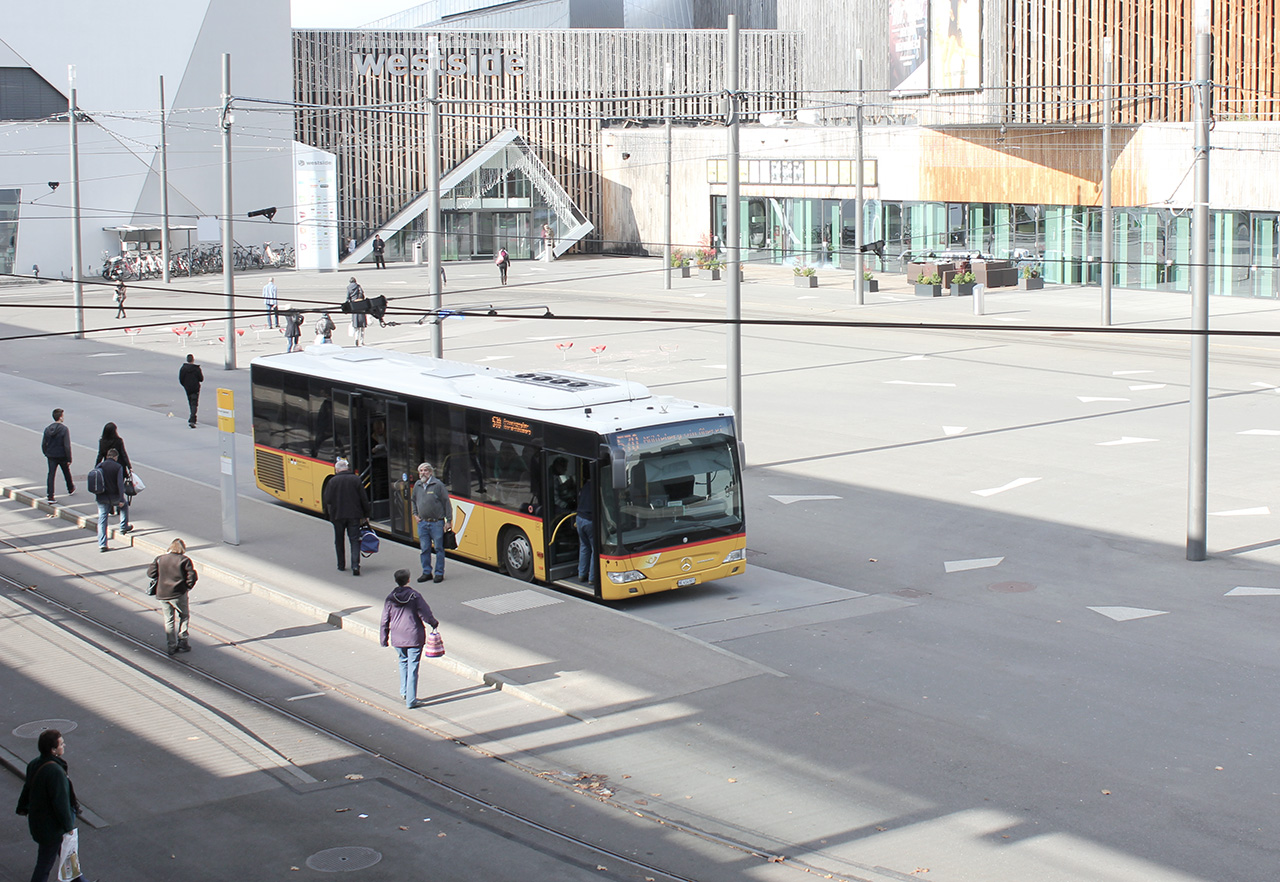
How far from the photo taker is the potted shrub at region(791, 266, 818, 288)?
172 ft

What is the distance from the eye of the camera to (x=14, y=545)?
65.2 ft

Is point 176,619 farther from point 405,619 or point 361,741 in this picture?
point 361,741

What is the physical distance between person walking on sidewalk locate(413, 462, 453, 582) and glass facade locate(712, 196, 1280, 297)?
81.3 feet

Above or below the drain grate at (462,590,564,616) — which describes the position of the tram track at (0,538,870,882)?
below

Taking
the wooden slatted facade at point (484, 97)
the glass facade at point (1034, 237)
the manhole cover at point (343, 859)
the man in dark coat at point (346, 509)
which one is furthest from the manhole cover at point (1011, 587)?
the wooden slatted facade at point (484, 97)

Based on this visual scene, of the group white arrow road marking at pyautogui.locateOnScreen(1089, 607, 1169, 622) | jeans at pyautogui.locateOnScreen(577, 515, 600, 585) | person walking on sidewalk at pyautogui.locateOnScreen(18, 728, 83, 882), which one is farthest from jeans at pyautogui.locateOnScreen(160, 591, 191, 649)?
white arrow road marking at pyautogui.locateOnScreen(1089, 607, 1169, 622)

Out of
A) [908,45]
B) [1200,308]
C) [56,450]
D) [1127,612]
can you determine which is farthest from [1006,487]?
[908,45]

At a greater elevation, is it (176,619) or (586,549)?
(586,549)

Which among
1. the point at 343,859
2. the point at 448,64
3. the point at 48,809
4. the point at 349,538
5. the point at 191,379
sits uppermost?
the point at 448,64

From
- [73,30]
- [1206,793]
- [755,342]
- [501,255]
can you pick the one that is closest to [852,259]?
[501,255]

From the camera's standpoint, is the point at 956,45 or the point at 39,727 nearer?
the point at 39,727

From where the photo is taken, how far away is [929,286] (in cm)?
4834

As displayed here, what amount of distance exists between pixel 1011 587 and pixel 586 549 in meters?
4.97

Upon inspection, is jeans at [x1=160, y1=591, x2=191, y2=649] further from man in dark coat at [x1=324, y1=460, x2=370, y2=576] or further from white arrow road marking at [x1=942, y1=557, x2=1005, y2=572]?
white arrow road marking at [x1=942, y1=557, x2=1005, y2=572]
